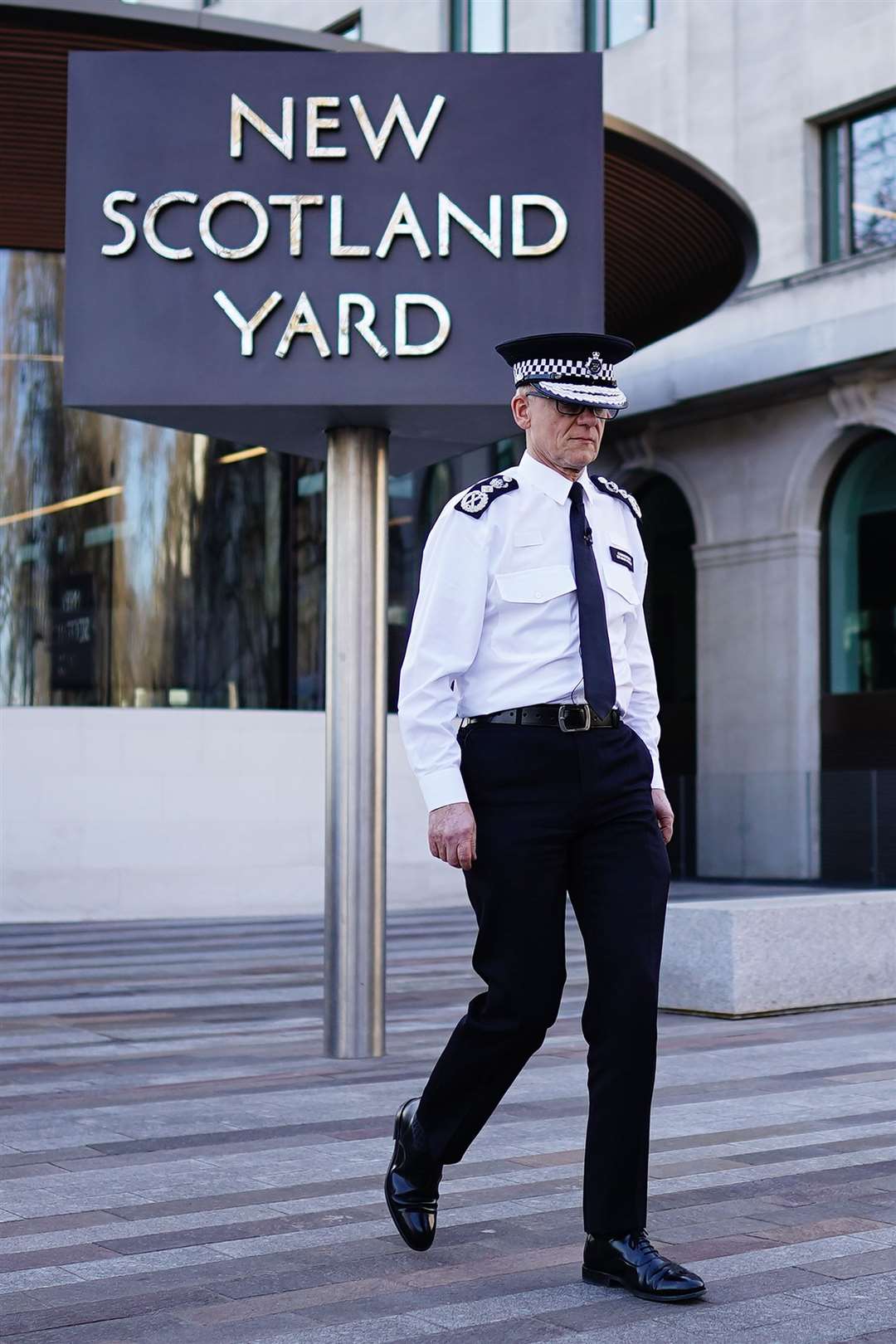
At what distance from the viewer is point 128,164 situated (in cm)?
727

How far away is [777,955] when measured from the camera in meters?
9.14

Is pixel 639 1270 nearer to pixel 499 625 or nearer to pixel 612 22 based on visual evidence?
pixel 499 625

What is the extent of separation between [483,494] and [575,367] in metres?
0.37

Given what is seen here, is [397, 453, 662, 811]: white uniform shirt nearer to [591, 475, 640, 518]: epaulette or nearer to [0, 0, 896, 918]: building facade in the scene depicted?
[591, 475, 640, 518]: epaulette

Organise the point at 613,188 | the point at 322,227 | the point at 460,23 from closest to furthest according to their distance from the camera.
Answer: the point at 322,227
the point at 613,188
the point at 460,23

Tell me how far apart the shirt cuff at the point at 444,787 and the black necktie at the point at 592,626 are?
1.17ft

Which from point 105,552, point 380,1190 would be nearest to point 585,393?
point 380,1190

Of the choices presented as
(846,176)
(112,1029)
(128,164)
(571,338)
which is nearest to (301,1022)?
(112,1029)

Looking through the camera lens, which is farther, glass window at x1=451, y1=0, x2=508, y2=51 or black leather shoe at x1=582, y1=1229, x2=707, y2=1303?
glass window at x1=451, y1=0, x2=508, y2=51

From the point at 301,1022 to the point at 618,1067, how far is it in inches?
210

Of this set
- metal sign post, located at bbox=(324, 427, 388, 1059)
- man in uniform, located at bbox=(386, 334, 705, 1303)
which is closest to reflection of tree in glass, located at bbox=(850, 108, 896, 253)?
metal sign post, located at bbox=(324, 427, 388, 1059)

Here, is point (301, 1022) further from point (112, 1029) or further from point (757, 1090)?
point (757, 1090)

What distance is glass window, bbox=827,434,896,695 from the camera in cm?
2403

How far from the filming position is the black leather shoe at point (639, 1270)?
12.6 ft
